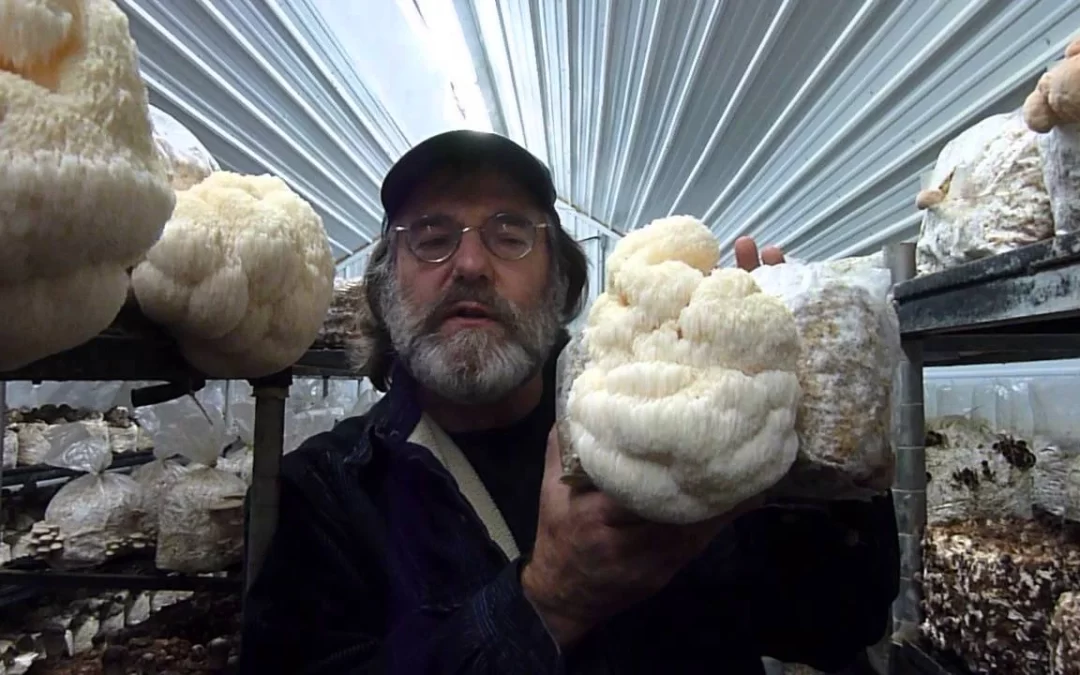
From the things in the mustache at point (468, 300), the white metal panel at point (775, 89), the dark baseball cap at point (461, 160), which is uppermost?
the white metal panel at point (775, 89)

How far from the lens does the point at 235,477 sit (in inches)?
53.7

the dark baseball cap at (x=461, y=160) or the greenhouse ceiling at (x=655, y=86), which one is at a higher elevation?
the greenhouse ceiling at (x=655, y=86)

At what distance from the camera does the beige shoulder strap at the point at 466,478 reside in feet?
3.08

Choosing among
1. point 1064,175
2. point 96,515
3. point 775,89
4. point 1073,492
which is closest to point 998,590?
point 1073,492

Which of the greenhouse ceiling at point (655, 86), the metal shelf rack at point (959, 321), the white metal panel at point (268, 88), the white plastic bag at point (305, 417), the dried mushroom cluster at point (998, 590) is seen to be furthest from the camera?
the white plastic bag at point (305, 417)

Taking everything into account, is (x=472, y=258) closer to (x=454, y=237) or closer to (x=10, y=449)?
(x=454, y=237)

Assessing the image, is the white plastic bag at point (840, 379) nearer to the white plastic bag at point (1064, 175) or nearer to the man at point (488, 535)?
the man at point (488, 535)

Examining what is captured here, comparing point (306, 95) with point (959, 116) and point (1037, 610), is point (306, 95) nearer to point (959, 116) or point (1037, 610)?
point (959, 116)

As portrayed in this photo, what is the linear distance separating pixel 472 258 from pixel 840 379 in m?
0.65

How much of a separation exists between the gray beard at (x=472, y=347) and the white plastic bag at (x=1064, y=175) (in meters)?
0.65

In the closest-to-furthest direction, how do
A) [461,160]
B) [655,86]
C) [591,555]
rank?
[591,555] → [461,160] → [655,86]

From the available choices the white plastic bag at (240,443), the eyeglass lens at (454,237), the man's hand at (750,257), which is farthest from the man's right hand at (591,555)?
the white plastic bag at (240,443)

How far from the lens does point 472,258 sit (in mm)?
1045

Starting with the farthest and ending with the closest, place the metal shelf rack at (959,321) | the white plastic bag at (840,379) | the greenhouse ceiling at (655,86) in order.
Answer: the greenhouse ceiling at (655,86), the metal shelf rack at (959,321), the white plastic bag at (840,379)
